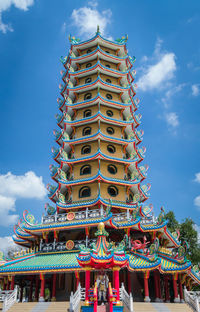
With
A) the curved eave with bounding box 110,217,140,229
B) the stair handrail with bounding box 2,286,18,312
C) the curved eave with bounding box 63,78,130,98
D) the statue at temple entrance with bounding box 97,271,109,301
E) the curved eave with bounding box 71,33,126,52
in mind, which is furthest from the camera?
the curved eave with bounding box 71,33,126,52

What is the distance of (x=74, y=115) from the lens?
25156mm

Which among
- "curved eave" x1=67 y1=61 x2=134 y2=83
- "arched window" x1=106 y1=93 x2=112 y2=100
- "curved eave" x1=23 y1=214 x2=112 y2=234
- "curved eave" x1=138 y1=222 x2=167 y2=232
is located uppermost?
"curved eave" x1=67 y1=61 x2=134 y2=83

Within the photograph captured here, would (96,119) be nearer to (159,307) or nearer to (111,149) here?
(111,149)

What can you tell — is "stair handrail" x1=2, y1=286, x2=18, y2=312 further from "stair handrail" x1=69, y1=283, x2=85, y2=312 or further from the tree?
the tree

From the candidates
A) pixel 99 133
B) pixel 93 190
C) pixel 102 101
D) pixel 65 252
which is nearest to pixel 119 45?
pixel 102 101

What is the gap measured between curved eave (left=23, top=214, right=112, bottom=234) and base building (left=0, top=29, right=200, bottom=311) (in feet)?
0.20

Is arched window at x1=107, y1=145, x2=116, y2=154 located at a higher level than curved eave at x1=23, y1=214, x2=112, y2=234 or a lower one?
higher

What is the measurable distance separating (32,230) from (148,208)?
8456 millimetres

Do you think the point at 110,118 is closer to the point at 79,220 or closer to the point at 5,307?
the point at 79,220

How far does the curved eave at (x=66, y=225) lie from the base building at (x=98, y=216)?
6 centimetres

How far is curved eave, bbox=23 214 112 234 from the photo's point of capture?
16.2 metres

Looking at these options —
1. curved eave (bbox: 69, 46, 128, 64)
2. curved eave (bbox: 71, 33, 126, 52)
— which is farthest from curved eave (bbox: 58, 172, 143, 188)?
curved eave (bbox: 71, 33, 126, 52)

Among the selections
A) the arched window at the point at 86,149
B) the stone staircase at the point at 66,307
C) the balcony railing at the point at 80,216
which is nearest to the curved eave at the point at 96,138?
the arched window at the point at 86,149

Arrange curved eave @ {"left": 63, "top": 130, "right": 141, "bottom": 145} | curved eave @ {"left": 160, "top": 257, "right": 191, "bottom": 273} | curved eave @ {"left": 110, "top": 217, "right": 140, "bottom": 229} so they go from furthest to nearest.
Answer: curved eave @ {"left": 63, "top": 130, "right": 141, "bottom": 145} < curved eave @ {"left": 110, "top": 217, "right": 140, "bottom": 229} < curved eave @ {"left": 160, "top": 257, "right": 191, "bottom": 273}
